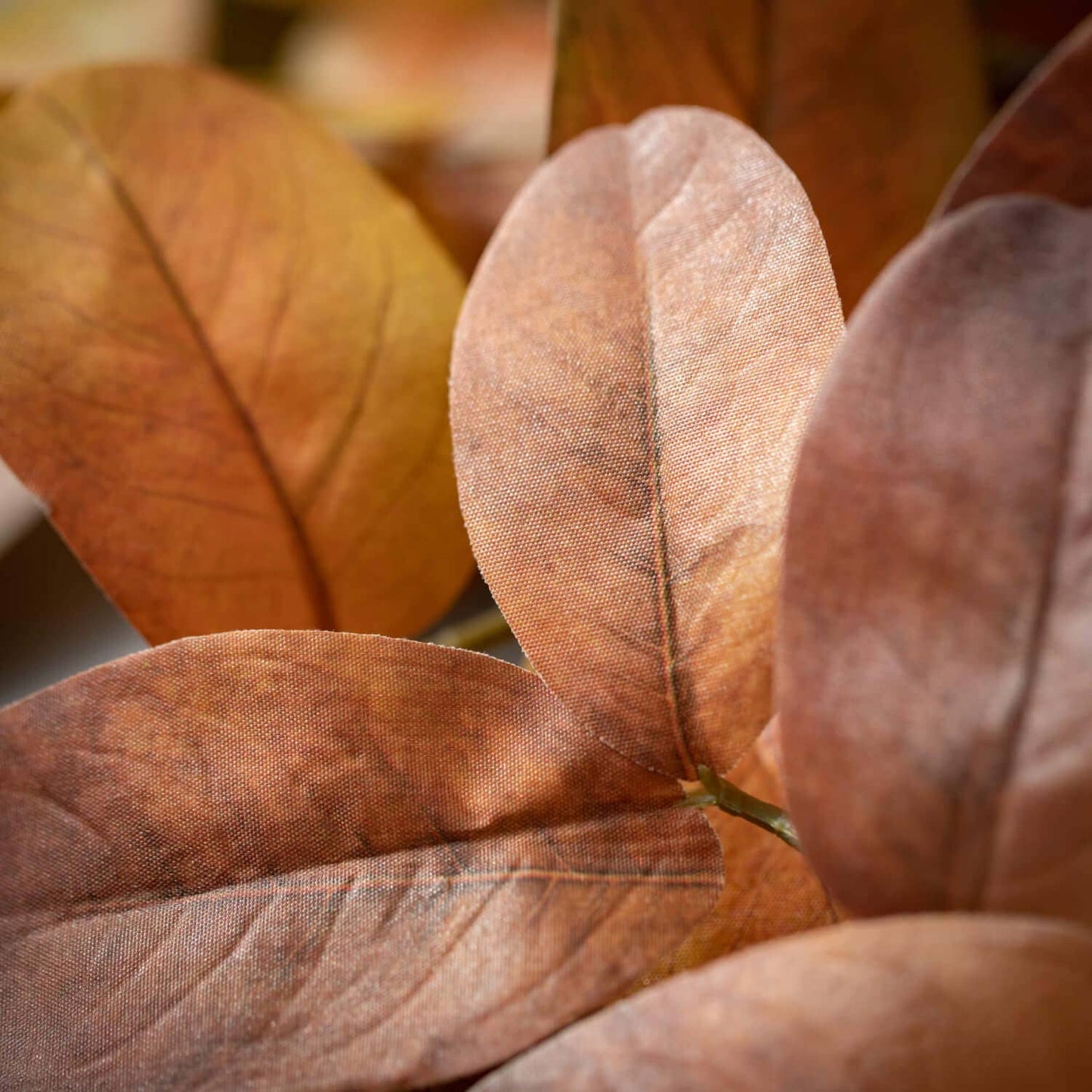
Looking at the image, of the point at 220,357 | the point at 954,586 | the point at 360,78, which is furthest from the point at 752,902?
the point at 360,78

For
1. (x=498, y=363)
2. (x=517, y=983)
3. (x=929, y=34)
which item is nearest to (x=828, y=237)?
(x=929, y=34)

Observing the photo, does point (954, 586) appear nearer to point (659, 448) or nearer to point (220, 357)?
point (659, 448)

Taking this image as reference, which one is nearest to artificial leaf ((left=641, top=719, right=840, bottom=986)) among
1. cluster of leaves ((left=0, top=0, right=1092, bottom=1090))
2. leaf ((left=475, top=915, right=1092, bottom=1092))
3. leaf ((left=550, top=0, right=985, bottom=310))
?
cluster of leaves ((left=0, top=0, right=1092, bottom=1090))

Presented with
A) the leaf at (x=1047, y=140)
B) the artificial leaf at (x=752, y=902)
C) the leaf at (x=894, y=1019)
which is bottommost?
the artificial leaf at (x=752, y=902)

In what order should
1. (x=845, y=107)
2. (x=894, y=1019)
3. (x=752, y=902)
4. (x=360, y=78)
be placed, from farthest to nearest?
(x=360, y=78) → (x=845, y=107) → (x=752, y=902) → (x=894, y=1019)

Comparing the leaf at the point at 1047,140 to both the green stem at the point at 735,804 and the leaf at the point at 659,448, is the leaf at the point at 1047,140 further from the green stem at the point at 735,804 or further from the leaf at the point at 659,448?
the green stem at the point at 735,804

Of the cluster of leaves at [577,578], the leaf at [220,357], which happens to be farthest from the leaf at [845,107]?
the leaf at [220,357]
